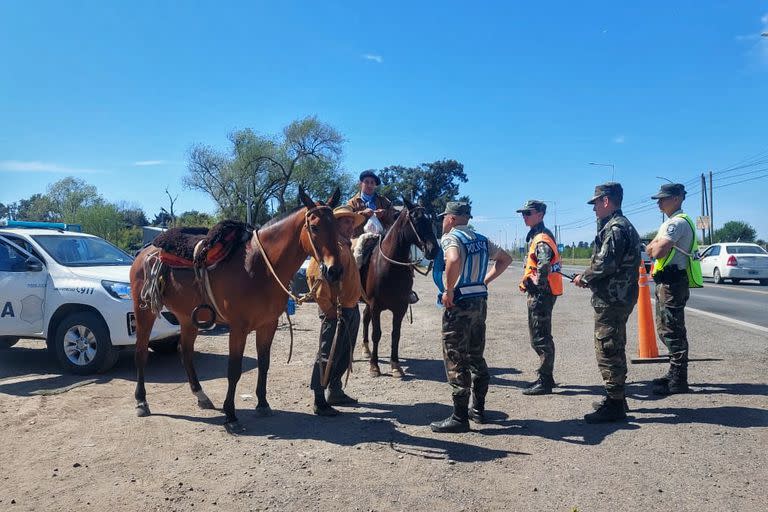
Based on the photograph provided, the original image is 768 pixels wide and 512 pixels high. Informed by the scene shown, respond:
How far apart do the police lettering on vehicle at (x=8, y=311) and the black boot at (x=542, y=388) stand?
6.76m

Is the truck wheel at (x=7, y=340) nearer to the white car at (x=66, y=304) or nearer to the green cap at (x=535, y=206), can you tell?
the white car at (x=66, y=304)

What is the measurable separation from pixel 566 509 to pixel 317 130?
49331 millimetres

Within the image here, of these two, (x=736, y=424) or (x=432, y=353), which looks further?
(x=432, y=353)

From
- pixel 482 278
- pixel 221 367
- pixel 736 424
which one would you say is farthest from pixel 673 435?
pixel 221 367

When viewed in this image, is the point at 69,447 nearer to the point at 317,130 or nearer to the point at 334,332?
the point at 334,332

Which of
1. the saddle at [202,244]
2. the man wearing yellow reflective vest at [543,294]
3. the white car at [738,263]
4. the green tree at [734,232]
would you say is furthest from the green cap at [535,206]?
the green tree at [734,232]

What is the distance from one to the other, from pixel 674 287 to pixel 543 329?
4.84 feet

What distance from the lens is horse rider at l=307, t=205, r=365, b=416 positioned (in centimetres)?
498

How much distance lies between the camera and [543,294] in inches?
227

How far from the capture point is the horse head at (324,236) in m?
4.30

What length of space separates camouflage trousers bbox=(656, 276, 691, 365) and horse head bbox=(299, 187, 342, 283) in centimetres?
374

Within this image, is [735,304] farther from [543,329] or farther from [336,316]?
[336,316]

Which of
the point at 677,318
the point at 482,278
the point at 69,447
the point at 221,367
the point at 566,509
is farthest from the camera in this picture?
the point at 221,367

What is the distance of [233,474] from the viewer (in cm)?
377
